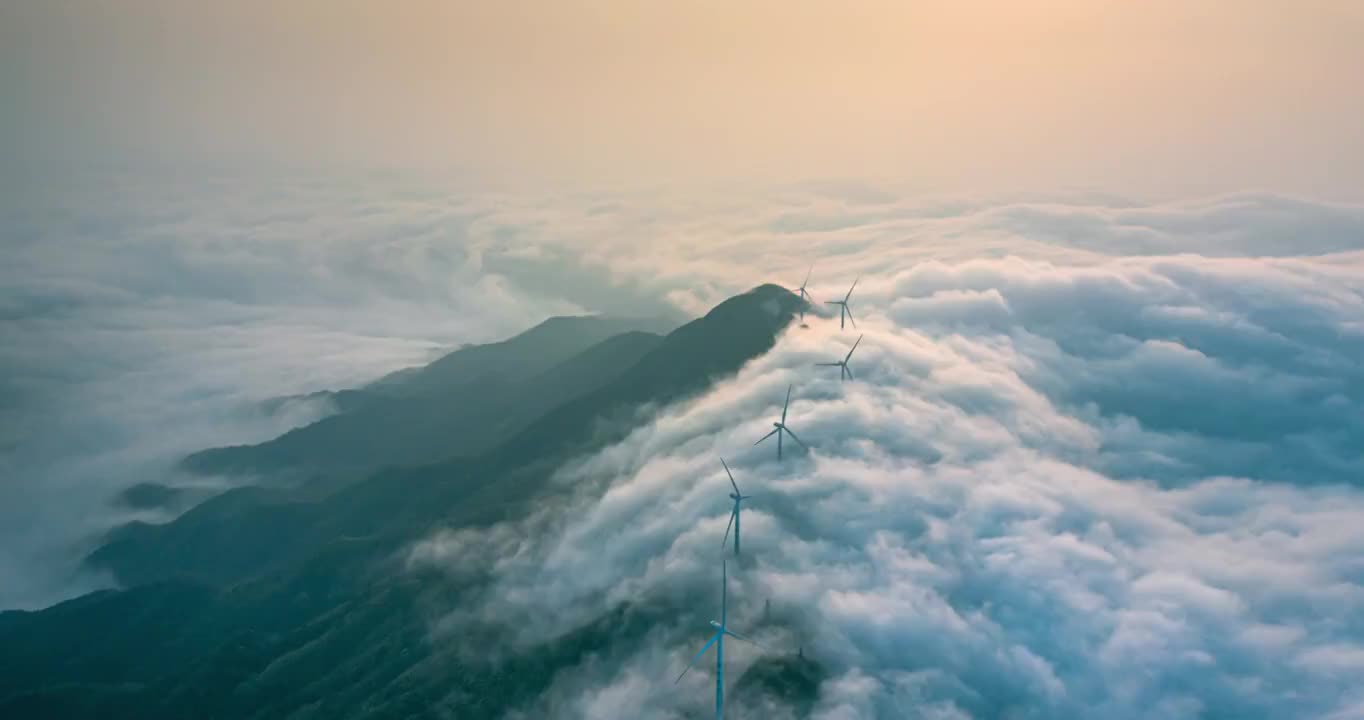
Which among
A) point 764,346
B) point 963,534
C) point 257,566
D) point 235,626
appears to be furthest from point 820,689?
point 257,566

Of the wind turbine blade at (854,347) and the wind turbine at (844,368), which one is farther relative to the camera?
the wind turbine blade at (854,347)

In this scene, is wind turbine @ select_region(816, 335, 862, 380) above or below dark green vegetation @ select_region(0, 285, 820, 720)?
above

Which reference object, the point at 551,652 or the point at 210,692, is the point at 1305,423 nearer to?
the point at 551,652

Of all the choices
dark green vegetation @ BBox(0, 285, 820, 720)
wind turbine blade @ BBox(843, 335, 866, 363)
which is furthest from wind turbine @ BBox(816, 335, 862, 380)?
dark green vegetation @ BBox(0, 285, 820, 720)

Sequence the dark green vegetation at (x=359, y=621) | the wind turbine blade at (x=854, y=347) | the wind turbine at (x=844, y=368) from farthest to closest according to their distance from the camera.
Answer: the wind turbine blade at (x=854, y=347)
the wind turbine at (x=844, y=368)
the dark green vegetation at (x=359, y=621)

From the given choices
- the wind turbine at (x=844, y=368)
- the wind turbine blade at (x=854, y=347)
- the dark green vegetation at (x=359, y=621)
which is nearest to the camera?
the dark green vegetation at (x=359, y=621)

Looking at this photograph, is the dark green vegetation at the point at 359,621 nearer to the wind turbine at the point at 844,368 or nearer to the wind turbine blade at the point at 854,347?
the wind turbine blade at the point at 854,347

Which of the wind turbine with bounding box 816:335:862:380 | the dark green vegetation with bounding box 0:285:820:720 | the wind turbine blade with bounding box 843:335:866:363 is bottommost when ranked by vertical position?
the dark green vegetation with bounding box 0:285:820:720

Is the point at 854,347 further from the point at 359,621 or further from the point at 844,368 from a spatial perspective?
the point at 359,621

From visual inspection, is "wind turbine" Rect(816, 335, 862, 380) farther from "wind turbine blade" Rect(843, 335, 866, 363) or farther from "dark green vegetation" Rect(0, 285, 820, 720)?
"dark green vegetation" Rect(0, 285, 820, 720)

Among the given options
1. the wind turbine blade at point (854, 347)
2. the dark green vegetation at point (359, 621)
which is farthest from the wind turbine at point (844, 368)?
the dark green vegetation at point (359, 621)

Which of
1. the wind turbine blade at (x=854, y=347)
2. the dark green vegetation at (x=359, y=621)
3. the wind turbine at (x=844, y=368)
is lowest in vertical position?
the dark green vegetation at (x=359, y=621)
